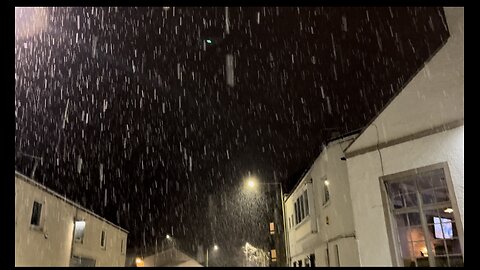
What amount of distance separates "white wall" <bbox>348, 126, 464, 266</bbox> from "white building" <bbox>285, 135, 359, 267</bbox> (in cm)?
295

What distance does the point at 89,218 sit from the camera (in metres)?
21.1

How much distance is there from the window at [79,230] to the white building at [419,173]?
51.8ft

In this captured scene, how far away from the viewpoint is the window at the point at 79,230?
19.8 meters

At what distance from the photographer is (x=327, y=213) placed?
1371cm

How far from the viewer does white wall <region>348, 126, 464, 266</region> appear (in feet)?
24.7

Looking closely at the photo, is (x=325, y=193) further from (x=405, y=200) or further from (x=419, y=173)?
(x=419, y=173)

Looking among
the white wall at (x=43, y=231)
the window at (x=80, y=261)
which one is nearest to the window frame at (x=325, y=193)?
the white wall at (x=43, y=231)

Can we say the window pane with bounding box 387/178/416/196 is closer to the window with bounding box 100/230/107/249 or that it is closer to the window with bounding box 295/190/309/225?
the window with bounding box 295/190/309/225

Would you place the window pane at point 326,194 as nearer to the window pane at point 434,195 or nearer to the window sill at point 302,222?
the window sill at point 302,222

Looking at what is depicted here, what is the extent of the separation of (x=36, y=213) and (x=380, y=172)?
13704mm

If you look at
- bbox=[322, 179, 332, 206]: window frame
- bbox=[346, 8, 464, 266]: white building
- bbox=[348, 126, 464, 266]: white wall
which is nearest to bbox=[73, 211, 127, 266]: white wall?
bbox=[322, 179, 332, 206]: window frame

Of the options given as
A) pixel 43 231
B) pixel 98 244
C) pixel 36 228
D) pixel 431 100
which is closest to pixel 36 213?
pixel 36 228
